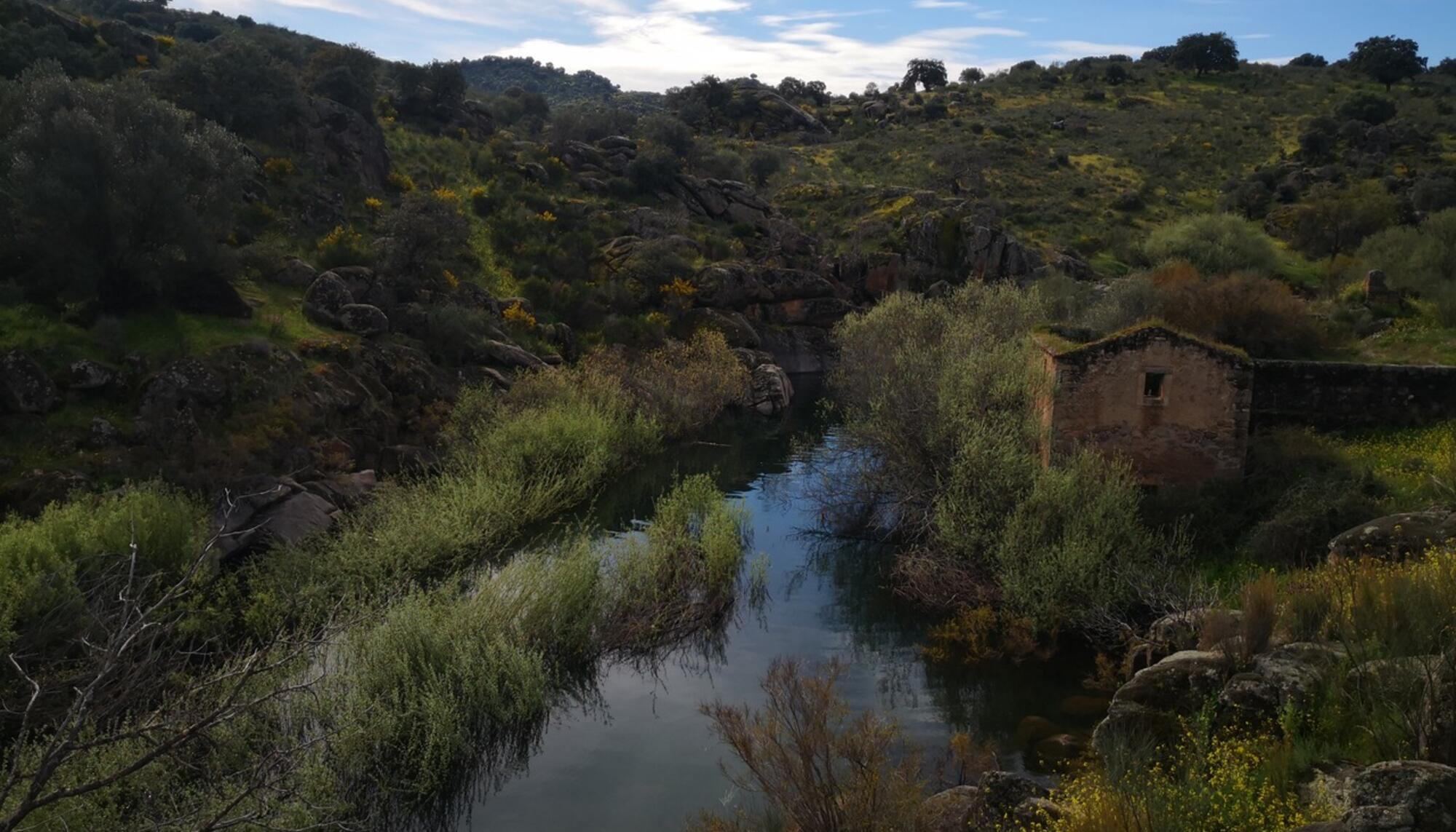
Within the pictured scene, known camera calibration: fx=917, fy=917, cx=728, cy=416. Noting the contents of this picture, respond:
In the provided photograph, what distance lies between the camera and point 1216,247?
3656 cm

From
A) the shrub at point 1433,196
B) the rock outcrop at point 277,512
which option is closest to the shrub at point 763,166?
the shrub at point 1433,196

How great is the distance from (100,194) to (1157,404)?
2514 cm

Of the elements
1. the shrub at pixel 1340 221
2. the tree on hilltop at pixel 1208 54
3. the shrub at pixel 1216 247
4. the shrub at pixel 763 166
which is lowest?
the shrub at pixel 1216 247

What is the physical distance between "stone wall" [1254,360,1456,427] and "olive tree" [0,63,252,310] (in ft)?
87.6

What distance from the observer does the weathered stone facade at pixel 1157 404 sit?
59.3 ft

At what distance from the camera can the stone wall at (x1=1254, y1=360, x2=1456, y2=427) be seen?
19562mm

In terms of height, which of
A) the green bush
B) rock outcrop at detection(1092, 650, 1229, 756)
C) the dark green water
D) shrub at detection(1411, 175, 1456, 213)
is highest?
shrub at detection(1411, 175, 1456, 213)

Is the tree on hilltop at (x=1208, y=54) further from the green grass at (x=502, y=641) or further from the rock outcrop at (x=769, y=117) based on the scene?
the green grass at (x=502, y=641)

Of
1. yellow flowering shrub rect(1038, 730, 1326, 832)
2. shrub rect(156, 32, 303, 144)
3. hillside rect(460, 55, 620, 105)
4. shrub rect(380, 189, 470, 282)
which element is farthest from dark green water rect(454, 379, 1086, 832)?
hillside rect(460, 55, 620, 105)

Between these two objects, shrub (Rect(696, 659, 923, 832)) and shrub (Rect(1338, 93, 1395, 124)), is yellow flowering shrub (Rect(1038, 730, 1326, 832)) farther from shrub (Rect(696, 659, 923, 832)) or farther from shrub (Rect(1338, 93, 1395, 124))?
shrub (Rect(1338, 93, 1395, 124))

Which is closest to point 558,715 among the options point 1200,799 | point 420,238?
point 1200,799

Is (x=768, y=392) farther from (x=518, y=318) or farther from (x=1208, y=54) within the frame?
(x=1208, y=54)

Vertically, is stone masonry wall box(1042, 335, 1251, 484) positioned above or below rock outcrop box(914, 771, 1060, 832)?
above

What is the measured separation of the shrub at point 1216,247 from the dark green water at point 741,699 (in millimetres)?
23376
